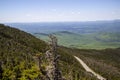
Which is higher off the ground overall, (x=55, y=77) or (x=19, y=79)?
(x=55, y=77)

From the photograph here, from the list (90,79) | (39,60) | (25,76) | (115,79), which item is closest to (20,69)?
(25,76)

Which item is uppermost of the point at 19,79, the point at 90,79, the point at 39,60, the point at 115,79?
the point at 39,60

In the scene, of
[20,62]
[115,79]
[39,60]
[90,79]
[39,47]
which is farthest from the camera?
[39,47]

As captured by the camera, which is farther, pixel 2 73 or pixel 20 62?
pixel 20 62

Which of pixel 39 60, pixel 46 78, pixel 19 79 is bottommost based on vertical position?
pixel 19 79

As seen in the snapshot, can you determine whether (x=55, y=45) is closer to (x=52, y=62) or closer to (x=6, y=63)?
(x=52, y=62)

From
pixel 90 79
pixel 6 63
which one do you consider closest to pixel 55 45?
pixel 6 63

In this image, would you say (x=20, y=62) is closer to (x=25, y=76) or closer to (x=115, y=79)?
(x=25, y=76)

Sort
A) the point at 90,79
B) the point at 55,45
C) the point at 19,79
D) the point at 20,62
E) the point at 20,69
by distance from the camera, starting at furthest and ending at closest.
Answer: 1. the point at 90,79
2. the point at 20,62
3. the point at 20,69
4. the point at 19,79
5. the point at 55,45

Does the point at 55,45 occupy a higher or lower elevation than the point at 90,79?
higher
